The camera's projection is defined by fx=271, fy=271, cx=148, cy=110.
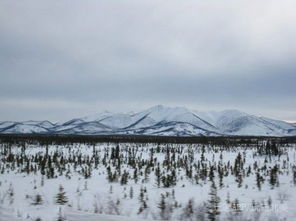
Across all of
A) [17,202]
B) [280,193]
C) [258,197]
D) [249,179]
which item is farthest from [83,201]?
[249,179]

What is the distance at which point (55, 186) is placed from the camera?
11562 mm

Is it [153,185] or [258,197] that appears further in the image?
[153,185]

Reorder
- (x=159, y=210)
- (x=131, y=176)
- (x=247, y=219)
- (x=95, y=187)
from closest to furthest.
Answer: (x=247, y=219), (x=159, y=210), (x=95, y=187), (x=131, y=176)

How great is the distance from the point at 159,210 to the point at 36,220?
347cm

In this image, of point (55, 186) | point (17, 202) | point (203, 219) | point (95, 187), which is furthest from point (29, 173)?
point (203, 219)

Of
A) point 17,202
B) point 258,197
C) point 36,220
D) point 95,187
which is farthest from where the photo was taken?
point 95,187

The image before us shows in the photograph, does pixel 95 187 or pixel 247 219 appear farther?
pixel 95 187

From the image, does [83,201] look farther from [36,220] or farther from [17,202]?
[36,220]

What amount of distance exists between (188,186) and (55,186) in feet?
18.8

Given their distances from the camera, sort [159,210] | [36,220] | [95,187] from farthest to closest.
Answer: [95,187], [159,210], [36,220]

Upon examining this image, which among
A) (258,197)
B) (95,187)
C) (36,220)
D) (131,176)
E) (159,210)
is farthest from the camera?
(131,176)

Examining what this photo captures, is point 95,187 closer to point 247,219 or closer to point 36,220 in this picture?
point 36,220

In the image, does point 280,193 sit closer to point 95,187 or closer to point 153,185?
point 153,185

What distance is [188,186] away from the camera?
11828 millimetres
